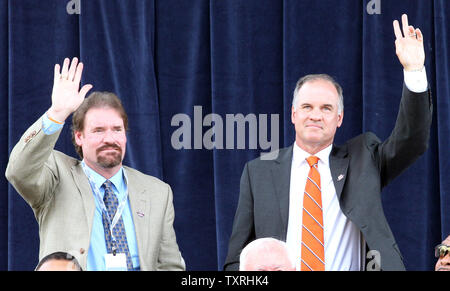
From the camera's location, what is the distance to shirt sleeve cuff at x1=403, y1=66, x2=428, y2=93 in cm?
315

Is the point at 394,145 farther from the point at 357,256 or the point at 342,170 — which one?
the point at 357,256

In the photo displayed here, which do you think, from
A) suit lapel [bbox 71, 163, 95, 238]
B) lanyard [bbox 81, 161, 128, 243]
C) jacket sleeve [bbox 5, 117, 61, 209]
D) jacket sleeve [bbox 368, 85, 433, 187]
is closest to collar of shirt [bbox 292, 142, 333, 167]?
jacket sleeve [bbox 368, 85, 433, 187]

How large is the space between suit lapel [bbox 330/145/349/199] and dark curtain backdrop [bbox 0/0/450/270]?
105cm

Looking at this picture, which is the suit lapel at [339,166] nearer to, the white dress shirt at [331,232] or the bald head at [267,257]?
the white dress shirt at [331,232]

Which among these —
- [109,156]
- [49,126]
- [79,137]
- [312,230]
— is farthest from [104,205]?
[312,230]

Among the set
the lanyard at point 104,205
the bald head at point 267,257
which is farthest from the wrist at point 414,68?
the lanyard at point 104,205

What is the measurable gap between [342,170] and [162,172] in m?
1.45

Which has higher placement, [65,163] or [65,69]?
[65,69]

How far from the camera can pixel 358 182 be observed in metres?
3.32

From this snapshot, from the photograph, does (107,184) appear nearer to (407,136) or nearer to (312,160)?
(312,160)

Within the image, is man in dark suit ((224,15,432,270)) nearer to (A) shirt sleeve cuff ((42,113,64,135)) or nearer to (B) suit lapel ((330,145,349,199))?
(B) suit lapel ((330,145,349,199))

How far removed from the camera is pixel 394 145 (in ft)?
10.8
